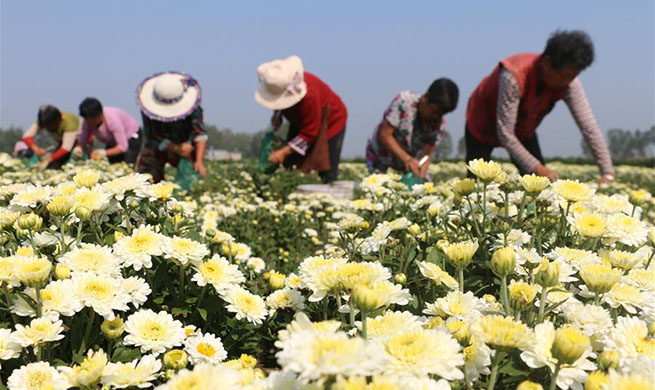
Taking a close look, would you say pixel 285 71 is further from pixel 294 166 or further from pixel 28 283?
pixel 28 283

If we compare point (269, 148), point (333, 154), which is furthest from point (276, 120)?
point (333, 154)

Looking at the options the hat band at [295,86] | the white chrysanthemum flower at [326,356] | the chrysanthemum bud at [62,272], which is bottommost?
the chrysanthemum bud at [62,272]

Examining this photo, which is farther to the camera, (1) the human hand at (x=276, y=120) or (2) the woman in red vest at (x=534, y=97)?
(1) the human hand at (x=276, y=120)

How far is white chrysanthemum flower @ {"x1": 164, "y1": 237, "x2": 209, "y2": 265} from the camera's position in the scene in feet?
4.64

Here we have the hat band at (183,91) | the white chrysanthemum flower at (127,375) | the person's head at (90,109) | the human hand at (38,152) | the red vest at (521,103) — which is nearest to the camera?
the white chrysanthemum flower at (127,375)

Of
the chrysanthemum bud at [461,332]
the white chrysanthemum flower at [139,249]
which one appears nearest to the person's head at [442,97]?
the white chrysanthemum flower at [139,249]

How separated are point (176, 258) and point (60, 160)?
7596mm

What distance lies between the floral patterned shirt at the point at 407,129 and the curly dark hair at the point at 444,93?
523 mm

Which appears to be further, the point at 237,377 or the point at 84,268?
the point at 84,268

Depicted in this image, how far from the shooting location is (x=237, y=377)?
2.49 feet

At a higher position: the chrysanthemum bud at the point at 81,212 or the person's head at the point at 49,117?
the chrysanthemum bud at the point at 81,212

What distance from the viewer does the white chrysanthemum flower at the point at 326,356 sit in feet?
2.05

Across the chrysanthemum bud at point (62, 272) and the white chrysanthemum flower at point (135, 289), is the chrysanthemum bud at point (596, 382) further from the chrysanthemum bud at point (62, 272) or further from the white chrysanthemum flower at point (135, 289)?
the chrysanthemum bud at point (62, 272)

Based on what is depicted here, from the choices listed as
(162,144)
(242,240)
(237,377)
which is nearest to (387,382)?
(237,377)
